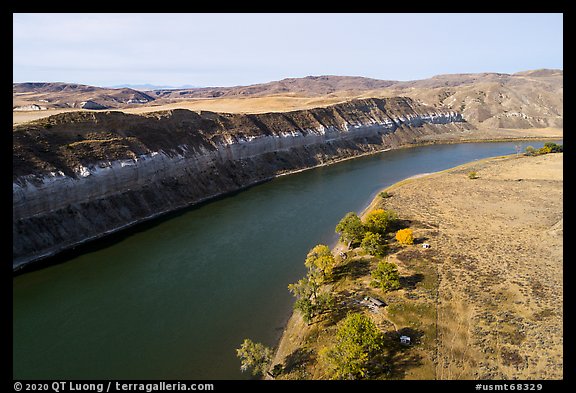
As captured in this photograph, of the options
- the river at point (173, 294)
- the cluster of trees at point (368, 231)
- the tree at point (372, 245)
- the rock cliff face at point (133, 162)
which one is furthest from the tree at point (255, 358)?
the rock cliff face at point (133, 162)

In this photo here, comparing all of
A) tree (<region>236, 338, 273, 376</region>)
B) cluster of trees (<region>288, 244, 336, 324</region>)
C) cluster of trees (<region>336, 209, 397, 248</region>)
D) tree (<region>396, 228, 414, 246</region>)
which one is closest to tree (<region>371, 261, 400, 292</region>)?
cluster of trees (<region>288, 244, 336, 324</region>)

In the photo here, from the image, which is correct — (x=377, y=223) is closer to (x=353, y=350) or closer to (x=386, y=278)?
(x=386, y=278)

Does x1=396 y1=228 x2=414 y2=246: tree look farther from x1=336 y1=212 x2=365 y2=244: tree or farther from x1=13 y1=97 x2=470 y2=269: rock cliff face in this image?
x1=13 y1=97 x2=470 y2=269: rock cliff face

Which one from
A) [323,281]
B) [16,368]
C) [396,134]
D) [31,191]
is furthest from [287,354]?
[396,134]

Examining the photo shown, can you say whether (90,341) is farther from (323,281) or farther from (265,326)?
(323,281)
